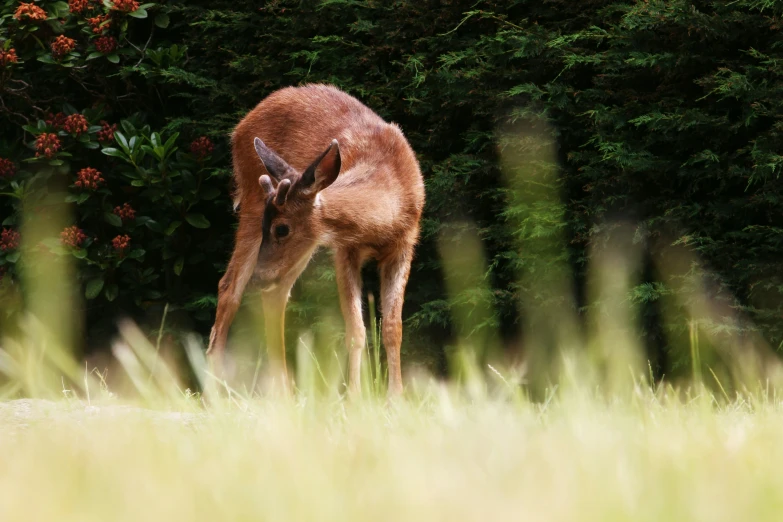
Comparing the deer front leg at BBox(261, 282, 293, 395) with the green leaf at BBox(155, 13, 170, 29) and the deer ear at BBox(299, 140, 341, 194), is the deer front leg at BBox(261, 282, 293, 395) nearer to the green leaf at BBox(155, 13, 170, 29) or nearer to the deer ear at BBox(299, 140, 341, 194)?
the deer ear at BBox(299, 140, 341, 194)

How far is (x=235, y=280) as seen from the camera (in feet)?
20.2

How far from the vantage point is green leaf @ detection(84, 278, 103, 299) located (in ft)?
22.6

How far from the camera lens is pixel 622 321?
533cm

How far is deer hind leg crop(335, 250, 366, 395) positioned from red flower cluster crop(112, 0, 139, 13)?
296 cm

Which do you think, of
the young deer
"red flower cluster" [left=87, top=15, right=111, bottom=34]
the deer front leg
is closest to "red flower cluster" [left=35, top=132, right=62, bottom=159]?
"red flower cluster" [left=87, top=15, right=111, bottom=34]

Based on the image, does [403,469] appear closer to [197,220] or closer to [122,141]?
[197,220]

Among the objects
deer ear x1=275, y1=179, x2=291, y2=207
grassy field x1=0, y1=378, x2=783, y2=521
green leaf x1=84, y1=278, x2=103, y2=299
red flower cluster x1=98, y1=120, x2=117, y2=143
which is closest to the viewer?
grassy field x1=0, y1=378, x2=783, y2=521

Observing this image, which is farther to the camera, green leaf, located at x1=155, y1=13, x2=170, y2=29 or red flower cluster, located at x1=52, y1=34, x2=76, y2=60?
green leaf, located at x1=155, y1=13, x2=170, y2=29

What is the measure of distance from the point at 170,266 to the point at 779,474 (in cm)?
611

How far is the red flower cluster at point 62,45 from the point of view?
7188mm

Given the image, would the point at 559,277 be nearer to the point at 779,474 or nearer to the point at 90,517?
the point at 779,474

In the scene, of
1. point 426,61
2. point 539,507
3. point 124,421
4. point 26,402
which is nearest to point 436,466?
point 539,507

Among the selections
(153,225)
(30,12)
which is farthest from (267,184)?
(30,12)

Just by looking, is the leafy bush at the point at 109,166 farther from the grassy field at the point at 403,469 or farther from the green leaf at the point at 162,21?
the grassy field at the point at 403,469
